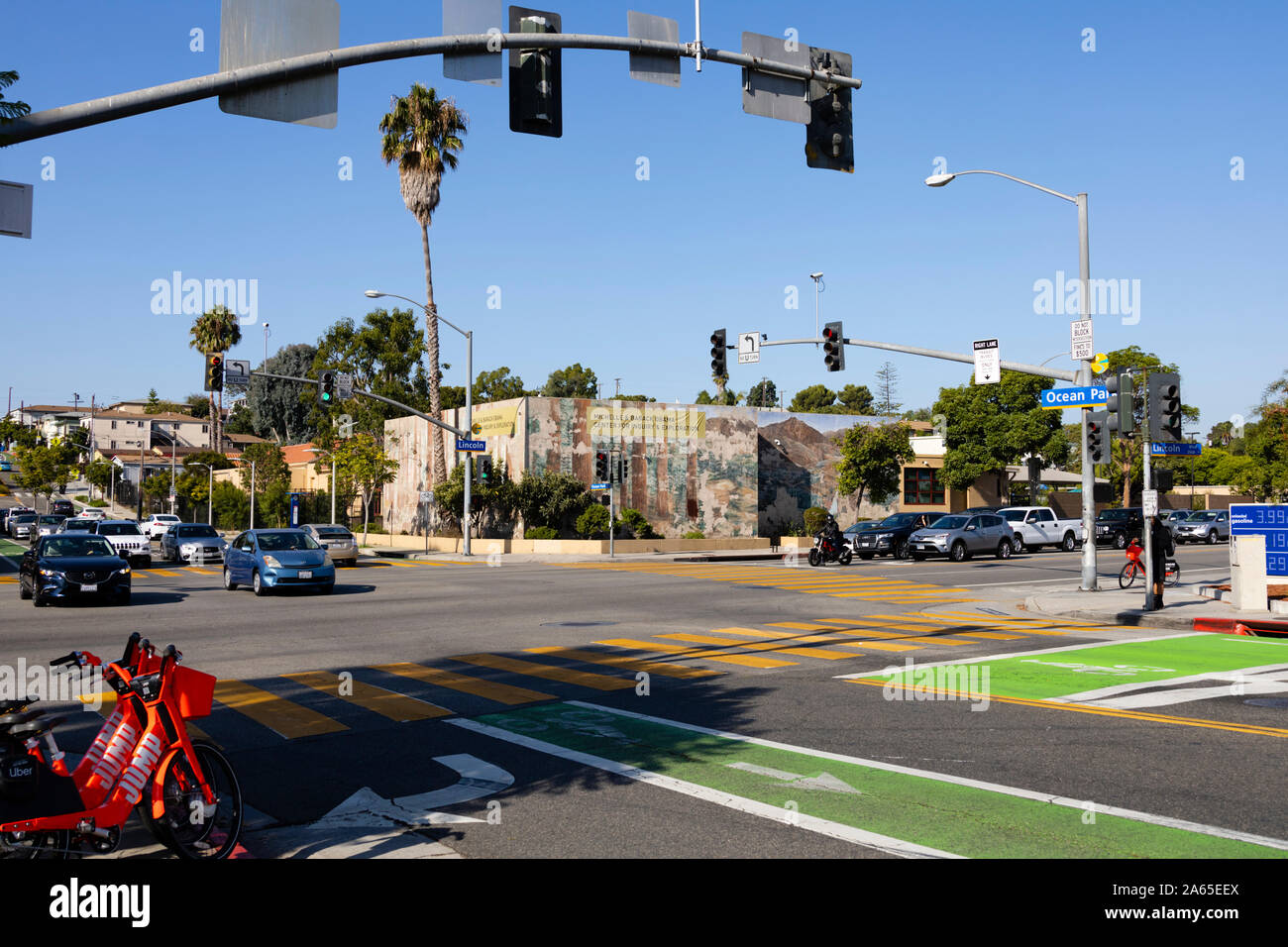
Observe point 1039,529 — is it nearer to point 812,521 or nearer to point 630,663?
point 812,521

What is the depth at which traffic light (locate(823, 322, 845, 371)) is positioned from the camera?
28.9 m

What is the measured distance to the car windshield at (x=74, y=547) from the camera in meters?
22.7

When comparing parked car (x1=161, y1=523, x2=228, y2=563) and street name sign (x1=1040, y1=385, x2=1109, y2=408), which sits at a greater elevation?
street name sign (x1=1040, y1=385, x2=1109, y2=408)

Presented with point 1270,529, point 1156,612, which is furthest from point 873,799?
point 1270,529

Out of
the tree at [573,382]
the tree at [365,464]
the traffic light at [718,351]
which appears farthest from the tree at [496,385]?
the traffic light at [718,351]

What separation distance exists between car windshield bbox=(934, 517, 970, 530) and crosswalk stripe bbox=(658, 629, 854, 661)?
2266 cm

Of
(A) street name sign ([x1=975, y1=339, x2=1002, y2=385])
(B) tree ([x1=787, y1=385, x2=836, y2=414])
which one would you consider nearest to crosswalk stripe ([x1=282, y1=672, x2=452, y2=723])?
(A) street name sign ([x1=975, y1=339, x2=1002, y2=385])

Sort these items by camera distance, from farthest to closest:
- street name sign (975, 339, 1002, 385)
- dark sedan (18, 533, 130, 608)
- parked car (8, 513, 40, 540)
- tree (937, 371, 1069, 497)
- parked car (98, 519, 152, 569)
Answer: parked car (8, 513, 40, 540), tree (937, 371, 1069, 497), parked car (98, 519, 152, 569), street name sign (975, 339, 1002, 385), dark sedan (18, 533, 130, 608)

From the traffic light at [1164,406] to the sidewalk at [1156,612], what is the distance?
3.35 meters

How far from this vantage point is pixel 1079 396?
2194 centimetres

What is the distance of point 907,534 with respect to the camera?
39344 millimetres

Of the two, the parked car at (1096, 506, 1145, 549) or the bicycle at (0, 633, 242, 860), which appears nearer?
the bicycle at (0, 633, 242, 860)

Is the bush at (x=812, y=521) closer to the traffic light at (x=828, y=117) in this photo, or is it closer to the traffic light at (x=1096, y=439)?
the traffic light at (x=1096, y=439)

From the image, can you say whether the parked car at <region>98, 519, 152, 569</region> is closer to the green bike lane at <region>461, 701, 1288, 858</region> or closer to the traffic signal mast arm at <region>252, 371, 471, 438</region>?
the traffic signal mast arm at <region>252, 371, 471, 438</region>
